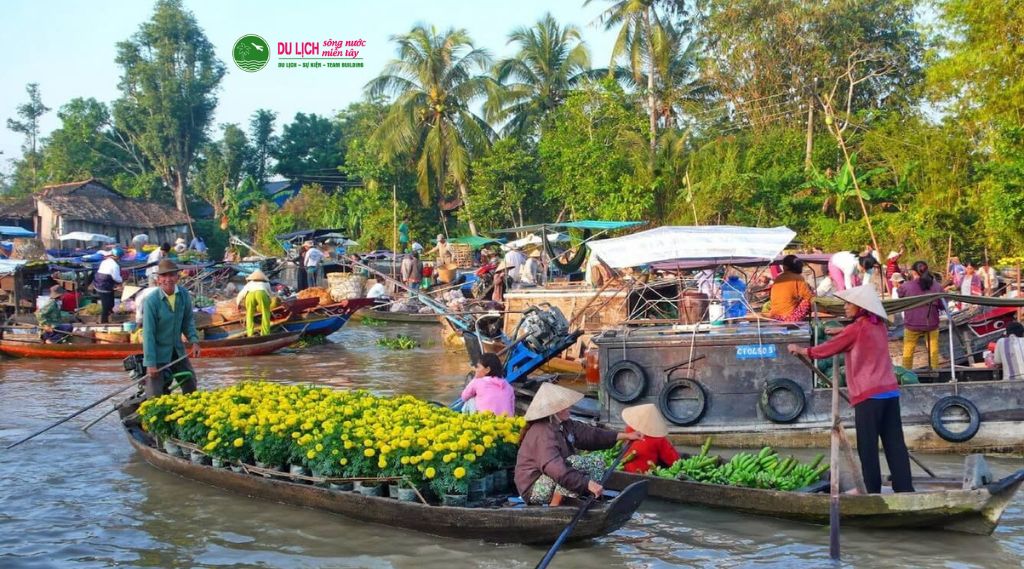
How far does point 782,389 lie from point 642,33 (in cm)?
2494

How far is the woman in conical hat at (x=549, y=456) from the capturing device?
590 cm

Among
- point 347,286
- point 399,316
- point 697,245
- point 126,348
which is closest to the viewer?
point 697,245

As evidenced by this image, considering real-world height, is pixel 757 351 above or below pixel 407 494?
above

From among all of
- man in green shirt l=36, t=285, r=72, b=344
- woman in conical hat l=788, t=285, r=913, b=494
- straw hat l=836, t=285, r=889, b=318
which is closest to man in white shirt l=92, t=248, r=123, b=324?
man in green shirt l=36, t=285, r=72, b=344

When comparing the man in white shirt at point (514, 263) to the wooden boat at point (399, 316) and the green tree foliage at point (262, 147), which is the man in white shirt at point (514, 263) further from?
the green tree foliage at point (262, 147)

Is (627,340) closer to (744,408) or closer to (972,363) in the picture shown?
(744,408)

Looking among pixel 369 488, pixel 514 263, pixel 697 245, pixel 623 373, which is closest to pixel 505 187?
pixel 514 263

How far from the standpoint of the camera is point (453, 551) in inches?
252

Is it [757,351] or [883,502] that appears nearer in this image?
[883,502]

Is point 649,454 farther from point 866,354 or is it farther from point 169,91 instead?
point 169,91

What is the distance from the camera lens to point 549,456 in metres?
5.99

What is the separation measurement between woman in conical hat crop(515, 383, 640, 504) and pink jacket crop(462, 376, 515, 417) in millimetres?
1605

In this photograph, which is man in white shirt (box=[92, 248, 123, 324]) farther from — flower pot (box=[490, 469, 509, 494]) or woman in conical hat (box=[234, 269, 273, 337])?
flower pot (box=[490, 469, 509, 494])

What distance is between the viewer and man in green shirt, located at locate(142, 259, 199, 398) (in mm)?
8750
